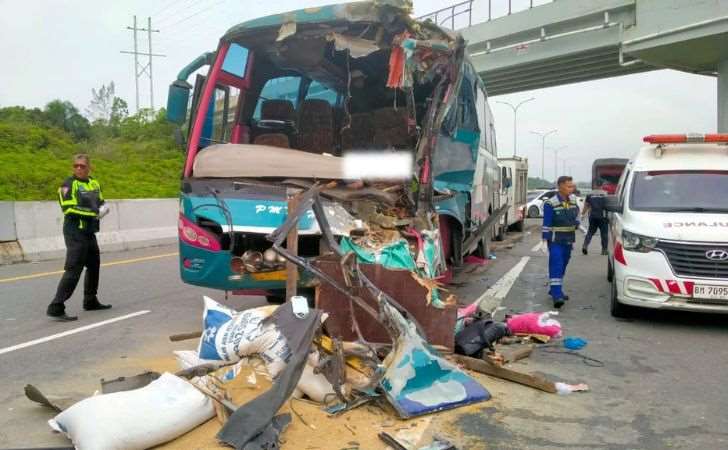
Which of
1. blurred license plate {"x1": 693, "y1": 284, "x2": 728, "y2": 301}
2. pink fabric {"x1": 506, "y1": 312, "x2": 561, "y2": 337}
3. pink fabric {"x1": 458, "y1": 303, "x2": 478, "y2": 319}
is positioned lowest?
pink fabric {"x1": 506, "y1": 312, "x2": 561, "y2": 337}

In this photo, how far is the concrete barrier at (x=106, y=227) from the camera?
504 inches

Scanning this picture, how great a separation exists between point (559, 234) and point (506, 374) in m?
3.81

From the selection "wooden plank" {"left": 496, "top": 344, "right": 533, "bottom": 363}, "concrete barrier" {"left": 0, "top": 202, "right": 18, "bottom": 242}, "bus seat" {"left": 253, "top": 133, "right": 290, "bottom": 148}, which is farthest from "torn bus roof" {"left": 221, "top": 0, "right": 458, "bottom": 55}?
"concrete barrier" {"left": 0, "top": 202, "right": 18, "bottom": 242}

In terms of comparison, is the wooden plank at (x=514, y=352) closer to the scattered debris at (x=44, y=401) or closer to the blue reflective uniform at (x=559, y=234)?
the blue reflective uniform at (x=559, y=234)

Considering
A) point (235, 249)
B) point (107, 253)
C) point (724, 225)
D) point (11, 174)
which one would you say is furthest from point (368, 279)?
point (11, 174)

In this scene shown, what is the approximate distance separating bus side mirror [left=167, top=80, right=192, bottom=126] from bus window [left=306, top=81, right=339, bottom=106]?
1.75m

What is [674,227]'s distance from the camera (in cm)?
695

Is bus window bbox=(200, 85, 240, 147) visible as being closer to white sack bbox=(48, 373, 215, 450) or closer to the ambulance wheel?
white sack bbox=(48, 373, 215, 450)

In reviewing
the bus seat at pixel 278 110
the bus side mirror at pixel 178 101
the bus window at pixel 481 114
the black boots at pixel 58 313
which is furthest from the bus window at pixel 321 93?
the black boots at pixel 58 313

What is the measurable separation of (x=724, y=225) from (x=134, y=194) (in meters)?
21.0

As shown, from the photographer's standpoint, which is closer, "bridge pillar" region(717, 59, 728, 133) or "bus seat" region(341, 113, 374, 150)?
"bus seat" region(341, 113, 374, 150)


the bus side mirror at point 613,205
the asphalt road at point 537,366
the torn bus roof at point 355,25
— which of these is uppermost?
the torn bus roof at point 355,25

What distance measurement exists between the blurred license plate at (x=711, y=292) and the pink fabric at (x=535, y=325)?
156 cm

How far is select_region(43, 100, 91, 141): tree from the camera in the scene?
32.1 metres
